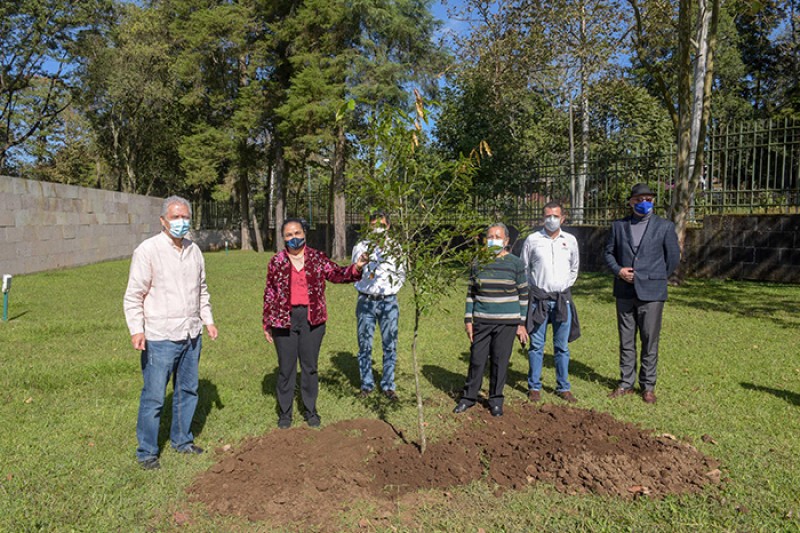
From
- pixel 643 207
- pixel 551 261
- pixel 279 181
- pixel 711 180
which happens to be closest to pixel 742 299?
pixel 711 180

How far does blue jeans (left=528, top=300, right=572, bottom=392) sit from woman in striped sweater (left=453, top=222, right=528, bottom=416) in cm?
43

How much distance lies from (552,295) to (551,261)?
0.33 meters

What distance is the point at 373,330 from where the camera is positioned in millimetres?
5703

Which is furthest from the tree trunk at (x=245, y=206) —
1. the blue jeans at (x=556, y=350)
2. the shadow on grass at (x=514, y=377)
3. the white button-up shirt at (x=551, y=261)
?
the blue jeans at (x=556, y=350)

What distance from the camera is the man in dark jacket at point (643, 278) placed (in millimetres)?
5504

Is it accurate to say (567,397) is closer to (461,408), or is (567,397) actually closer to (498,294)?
(461,408)

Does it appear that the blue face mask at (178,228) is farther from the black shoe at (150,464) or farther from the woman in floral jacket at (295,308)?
the black shoe at (150,464)

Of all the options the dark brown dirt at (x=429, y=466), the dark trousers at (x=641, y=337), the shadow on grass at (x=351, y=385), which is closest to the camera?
the dark brown dirt at (x=429, y=466)

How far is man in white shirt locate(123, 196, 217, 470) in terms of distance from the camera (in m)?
4.04

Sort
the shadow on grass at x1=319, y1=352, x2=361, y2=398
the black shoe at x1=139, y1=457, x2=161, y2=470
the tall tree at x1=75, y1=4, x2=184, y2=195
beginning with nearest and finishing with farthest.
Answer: the black shoe at x1=139, y1=457, x2=161, y2=470 < the shadow on grass at x1=319, y1=352, x2=361, y2=398 < the tall tree at x1=75, y1=4, x2=184, y2=195

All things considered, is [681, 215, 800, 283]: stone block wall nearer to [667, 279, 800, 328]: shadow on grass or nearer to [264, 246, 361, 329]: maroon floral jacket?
[667, 279, 800, 328]: shadow on grass

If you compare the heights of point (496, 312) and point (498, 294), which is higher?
point (498, 294)

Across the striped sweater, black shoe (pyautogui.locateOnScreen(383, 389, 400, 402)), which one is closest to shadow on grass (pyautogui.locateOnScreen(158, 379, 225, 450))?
black shoe (pyautogui.locateOnScreen(383, 389, 400, 402))

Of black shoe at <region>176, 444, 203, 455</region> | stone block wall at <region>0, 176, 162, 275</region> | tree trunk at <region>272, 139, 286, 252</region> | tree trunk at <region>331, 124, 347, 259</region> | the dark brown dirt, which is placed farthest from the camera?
tree trunk at <region>272, 139, 286, 252</region>
